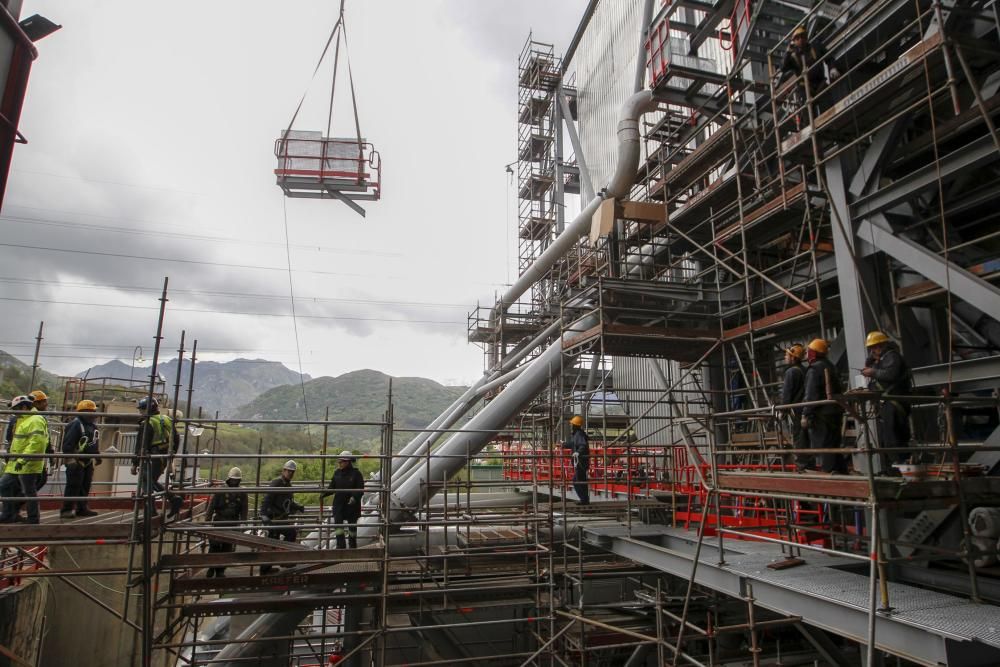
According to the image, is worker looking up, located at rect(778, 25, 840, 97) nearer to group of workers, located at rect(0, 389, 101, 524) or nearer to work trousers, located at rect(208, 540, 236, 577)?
group of workers, located at rect(0, 389, 101, 524)

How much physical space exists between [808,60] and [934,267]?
3.70 meters

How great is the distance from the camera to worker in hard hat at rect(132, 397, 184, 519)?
6.77 metres

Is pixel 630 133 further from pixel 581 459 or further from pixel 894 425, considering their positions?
pixel 894 425

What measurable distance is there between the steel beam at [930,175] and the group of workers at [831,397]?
1.78 metres

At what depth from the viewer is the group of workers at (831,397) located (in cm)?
563

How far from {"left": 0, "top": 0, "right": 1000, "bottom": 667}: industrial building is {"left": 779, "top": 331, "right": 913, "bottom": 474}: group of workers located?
217 millimetres

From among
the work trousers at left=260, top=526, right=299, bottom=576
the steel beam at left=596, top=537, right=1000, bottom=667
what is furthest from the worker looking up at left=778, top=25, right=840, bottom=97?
the work trousers at left=260, top=526, right=299, bottom=576

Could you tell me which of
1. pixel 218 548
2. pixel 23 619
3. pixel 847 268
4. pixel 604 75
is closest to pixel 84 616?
pixel 218 548

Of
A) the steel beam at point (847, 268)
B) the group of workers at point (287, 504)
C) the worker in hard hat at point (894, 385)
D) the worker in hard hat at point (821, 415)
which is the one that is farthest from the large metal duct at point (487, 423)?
the worker in hard hat at point (894, 385)

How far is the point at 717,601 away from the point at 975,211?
23.1ft

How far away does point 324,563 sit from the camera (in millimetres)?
8242

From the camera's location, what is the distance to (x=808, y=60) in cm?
829

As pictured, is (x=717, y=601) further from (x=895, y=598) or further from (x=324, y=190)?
(x=324, y=190)

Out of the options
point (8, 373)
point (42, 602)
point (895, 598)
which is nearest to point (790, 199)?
point (895, 598)
